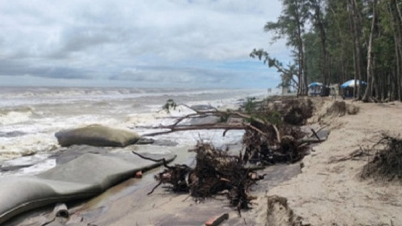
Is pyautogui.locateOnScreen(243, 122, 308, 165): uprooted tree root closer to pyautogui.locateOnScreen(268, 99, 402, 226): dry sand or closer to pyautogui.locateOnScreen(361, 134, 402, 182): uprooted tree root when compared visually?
pyautogui.locateOnScreen(268, 99, 402, 226): dry sand

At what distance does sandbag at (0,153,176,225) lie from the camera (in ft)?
19.8

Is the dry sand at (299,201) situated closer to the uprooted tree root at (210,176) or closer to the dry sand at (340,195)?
the dry sand at (340,195)

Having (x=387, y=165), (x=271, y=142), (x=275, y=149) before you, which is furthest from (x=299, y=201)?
(x=271, y=142)

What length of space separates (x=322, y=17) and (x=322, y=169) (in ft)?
97.9

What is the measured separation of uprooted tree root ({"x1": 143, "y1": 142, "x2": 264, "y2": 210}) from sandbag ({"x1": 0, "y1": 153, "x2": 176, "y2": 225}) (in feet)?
4.85

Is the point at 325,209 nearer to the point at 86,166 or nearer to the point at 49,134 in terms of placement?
the point at 86,166

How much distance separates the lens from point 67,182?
7.37m

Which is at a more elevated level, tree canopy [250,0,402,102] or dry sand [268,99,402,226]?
tree canopy [250,0,402,102]

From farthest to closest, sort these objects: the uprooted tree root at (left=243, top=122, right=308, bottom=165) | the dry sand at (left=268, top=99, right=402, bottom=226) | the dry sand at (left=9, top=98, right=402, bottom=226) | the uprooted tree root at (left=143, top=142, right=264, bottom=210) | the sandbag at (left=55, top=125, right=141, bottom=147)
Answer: the sandbag at (left=55, top=125, right=141, bottom=147)
the uprooted tree root at (left=243, top=122, right=308, bottom=165)
the uprooted tree root at (left=143, top=142, right=264, bottom=210)
the dry sand at (left=9, top=98, right=402, bottom=226)
the dry sand at (left=268, top=99, right=402, bottom=226)

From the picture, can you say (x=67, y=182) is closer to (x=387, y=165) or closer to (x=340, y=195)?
(x=340, y=195)

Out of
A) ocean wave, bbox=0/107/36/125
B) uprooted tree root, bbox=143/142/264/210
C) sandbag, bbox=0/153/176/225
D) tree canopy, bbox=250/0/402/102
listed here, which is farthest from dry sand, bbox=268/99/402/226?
ocean wave, bbox=0/107/36/125

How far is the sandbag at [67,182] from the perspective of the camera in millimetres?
6030

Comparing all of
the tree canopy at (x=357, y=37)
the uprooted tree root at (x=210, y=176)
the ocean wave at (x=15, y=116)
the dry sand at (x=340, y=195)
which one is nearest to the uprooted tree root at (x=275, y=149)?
the uprooted tree root at (x=210, y=176)

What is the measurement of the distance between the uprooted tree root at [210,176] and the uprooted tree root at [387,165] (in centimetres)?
178
